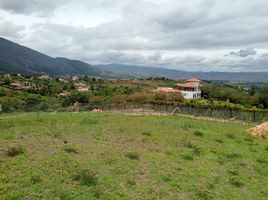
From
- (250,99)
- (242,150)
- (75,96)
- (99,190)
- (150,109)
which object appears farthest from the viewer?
(250,99)

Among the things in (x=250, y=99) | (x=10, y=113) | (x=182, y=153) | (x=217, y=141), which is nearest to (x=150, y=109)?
(x=10, y=113)

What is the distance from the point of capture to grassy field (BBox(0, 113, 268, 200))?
898 cm

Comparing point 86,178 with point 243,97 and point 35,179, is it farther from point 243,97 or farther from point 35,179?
point 243,97

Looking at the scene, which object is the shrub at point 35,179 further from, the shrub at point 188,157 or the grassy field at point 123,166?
the shrub at point 188,157

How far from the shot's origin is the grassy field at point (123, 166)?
353 inches

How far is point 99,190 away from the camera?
29.2 ft

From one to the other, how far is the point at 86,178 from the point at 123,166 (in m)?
1.85

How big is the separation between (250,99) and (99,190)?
73948mm

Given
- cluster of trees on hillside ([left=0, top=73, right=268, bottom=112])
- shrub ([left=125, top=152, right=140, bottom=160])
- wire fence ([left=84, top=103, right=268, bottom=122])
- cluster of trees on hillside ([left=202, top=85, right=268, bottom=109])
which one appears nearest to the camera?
shrub ([left=125, top=152, right=140, bottom=160])

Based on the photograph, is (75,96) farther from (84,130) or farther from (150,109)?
(84,130)

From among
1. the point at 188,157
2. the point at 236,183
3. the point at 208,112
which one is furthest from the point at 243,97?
the point at 236,183

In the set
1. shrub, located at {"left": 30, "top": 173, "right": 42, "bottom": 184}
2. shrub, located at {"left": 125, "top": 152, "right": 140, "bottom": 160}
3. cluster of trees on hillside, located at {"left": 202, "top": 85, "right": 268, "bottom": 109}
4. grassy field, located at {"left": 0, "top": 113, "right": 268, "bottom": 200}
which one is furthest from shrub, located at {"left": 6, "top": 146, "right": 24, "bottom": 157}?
cluster of trees on hillside, located at {"left": 202, "top": 85, "right": 268, "bottom": 109}

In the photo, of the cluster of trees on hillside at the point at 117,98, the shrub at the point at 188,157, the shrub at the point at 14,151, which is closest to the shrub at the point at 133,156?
the shrub at the point at 188,157

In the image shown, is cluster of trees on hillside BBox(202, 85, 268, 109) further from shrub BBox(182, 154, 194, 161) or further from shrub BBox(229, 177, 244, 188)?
shrub BBox(229, 177, 244, 188)
